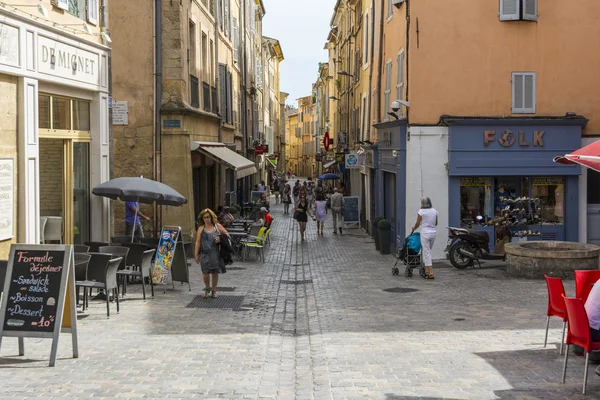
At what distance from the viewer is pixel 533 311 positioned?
1336 centimetres

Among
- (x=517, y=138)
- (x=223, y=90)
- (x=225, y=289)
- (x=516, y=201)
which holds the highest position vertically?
(x=223, y=90)

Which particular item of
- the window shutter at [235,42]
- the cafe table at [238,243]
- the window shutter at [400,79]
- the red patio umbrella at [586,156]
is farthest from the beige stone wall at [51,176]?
the window shutter at [235,42]

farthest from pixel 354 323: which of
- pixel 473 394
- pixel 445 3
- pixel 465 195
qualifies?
pixel 445 3

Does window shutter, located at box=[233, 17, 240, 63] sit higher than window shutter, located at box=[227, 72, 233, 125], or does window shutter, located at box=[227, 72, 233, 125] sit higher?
window shutter, located at box=[233, 17, 240, 63]

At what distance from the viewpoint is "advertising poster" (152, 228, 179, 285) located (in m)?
15.7

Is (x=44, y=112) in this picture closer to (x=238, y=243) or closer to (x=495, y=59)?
(x=238, y=243)

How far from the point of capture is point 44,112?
1504cm

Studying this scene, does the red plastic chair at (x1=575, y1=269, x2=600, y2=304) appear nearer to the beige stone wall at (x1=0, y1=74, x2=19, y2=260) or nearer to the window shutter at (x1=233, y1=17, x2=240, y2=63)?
the beige stone wall at (x1=0, y1=74, x2=19, y2=260)

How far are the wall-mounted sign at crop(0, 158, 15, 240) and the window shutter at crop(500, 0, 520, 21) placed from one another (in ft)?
43.1

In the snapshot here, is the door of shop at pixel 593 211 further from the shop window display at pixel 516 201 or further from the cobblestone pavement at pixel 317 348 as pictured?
the cobblestone pavement at pixel 317 348

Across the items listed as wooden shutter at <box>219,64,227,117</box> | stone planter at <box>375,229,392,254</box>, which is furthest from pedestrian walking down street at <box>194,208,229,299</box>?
wooden shutter at <box>219,64,227,117</box>

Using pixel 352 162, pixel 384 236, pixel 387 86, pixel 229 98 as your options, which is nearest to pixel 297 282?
pixel 384 236

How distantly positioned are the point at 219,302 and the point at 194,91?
36.8 ft

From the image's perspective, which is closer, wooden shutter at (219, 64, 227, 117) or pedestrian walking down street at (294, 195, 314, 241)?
pedestrian walking down street at (294, 195, 314, 241)
